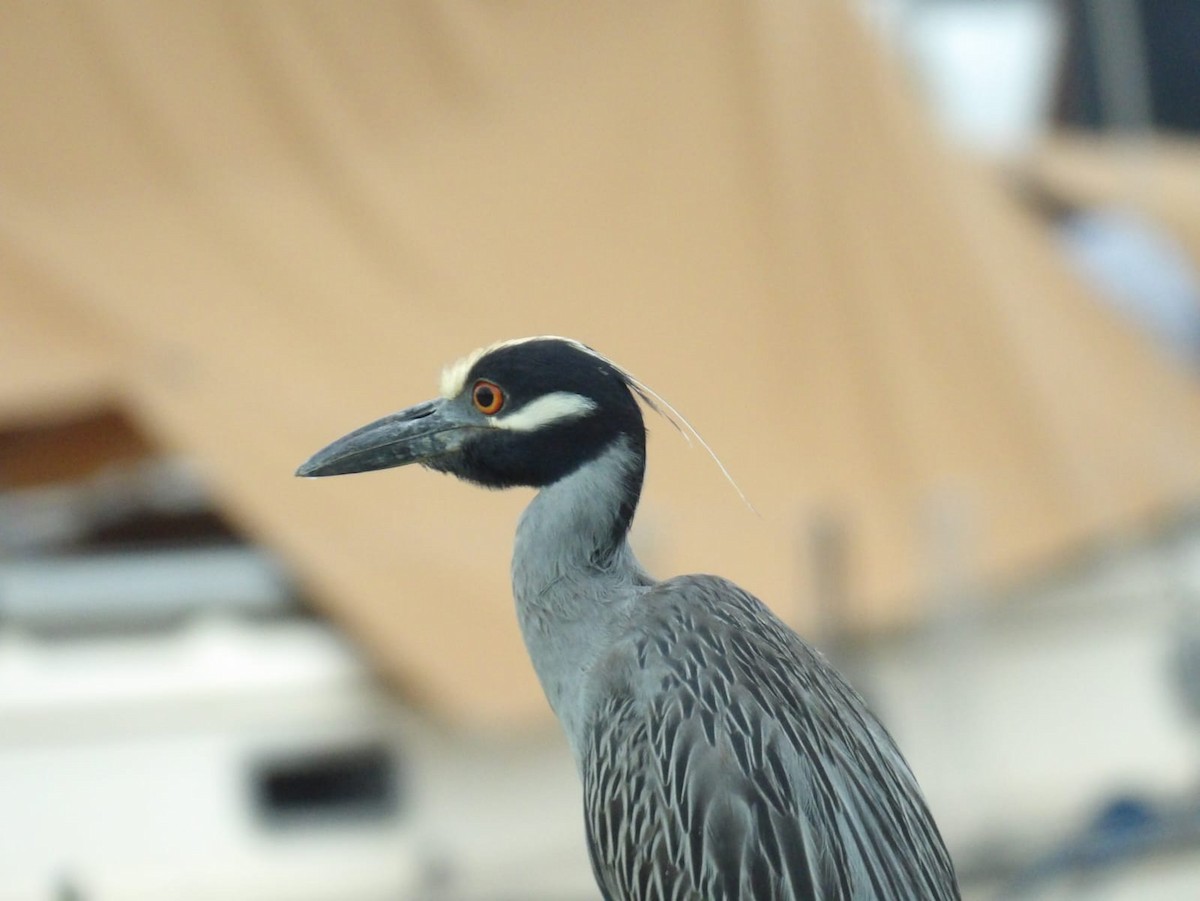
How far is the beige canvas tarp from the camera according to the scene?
283 inches

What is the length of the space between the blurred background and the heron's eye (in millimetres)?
3684

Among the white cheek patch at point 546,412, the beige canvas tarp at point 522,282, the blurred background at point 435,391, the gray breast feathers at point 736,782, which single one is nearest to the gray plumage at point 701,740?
the gray breast feathers at point 736,782

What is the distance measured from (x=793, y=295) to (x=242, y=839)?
141 inches

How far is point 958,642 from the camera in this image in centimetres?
805

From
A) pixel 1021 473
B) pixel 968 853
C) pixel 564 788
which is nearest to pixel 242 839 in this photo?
pixel 564 788

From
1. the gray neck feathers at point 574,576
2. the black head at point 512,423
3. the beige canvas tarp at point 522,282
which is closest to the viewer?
the black head at point 512,423

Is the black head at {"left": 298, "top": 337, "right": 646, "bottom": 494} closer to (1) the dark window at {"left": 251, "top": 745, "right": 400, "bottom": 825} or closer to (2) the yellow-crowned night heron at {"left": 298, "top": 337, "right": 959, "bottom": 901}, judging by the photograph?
(2) the yellow-crowned night heron at {"left": 298, "top": 337, "right": 959, "bottom": 901}

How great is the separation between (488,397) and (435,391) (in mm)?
3692

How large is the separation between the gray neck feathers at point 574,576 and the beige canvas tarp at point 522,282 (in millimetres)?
3564

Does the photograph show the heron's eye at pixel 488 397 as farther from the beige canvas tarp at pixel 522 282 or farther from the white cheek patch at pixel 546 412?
the beige canvas tarp at pixel 522 282

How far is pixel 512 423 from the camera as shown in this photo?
3.55 meters

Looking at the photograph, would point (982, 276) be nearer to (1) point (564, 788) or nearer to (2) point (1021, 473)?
(2) point (1021, 473)

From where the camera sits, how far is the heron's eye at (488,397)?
353cm

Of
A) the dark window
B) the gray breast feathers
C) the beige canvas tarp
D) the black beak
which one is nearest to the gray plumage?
the gray breast feathers
